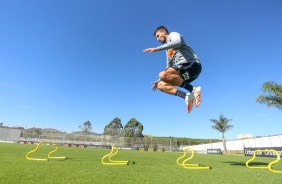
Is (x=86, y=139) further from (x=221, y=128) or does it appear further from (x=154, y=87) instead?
(x=154, y=87)

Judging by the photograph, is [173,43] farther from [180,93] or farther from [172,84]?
[180,93]

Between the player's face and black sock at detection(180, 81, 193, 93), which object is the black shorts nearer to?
black sock at detection(180, 81, 193, 93)

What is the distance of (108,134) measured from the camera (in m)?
→ 39.5

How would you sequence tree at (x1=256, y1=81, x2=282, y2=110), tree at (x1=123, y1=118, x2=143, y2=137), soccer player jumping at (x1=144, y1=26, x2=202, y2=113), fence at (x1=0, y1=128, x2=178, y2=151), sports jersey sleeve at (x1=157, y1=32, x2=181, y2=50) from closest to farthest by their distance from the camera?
sports jersey sleeve at (x1=157, y1=32, x2=181, y2=50)
soccer player jumping at (x1=144, y1=26, x2=202, y2=113)
tree at (x1=256, y1=81, x2=282, y2=110)
fence at (x1=0, y1=128, x2=178, y2=151)
tree at (x1=123, y1=118, x2=143, y2=137)

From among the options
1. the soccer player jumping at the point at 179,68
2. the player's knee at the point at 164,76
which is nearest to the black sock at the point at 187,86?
the soccer player jumping at the point at 179,68

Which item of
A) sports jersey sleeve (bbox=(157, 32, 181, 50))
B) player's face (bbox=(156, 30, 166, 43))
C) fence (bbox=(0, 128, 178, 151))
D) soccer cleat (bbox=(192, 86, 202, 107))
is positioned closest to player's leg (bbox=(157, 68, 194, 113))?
soccer cleat (bbox=(192, 86, 202, 107))

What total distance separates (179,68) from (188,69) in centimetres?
20

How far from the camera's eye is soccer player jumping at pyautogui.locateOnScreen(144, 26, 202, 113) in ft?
14.4

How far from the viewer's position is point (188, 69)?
176 inches

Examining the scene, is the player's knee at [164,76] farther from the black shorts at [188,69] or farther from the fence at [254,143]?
the fence at [254,143]

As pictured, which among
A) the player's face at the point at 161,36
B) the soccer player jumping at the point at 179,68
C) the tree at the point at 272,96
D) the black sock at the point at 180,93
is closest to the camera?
the soccer player jumping at the point at 179,68

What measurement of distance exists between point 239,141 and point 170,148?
43.1 feet

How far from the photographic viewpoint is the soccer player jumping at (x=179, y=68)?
4.40 metres

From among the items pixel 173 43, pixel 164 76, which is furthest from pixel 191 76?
pixel 173 43
